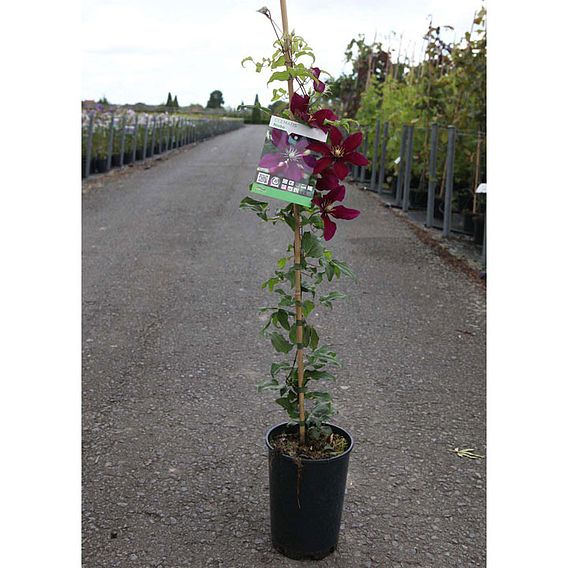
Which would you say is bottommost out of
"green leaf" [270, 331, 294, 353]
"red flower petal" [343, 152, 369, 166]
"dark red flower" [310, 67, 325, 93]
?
"green leaf" [270, 331, 294, 353]

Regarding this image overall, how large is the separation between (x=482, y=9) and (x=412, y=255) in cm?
275

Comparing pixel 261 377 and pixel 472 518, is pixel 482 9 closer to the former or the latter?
pixel 261 377

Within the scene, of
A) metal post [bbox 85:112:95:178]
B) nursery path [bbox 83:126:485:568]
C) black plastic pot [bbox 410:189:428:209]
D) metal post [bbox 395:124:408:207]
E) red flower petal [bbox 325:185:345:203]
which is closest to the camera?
red flower petal [bbox 325:185:345:203]

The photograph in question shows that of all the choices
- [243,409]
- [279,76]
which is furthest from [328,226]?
[243,409]

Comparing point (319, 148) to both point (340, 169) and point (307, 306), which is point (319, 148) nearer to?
point (340, 169)

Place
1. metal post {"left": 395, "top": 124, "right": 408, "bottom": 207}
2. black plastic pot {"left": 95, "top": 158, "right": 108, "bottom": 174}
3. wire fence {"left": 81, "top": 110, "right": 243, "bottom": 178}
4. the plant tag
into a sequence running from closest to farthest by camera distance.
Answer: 1. the plant tag
2. metal post {"left": 395, "top": 124, "right": 408, "bottom": 207}
3. wire fence {"left": 81, "top": 110, "right": 243, "bottom": 178}
4. black plastic pot {"left": 95, "top": 158, "right": 108, "bottom": 174}

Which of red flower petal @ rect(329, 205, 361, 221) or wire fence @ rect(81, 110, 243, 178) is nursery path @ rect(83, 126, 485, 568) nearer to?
red flower petal @ rect(329, 205, 361, 221)

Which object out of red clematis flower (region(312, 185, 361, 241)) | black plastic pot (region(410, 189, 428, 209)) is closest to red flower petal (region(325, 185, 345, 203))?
red clematis flower (region(312, 185, 361, 241))

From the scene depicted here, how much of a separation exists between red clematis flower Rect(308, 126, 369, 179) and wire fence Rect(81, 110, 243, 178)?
36.1ft

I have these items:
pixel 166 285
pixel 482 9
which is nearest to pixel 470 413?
pixel 166 285

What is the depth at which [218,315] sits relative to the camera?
488 centimetres

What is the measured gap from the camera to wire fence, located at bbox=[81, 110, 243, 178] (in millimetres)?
12781

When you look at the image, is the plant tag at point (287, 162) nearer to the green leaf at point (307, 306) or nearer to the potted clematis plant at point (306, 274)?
the potted clematis plant at point (306, 274)

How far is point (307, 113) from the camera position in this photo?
6.63 feet
